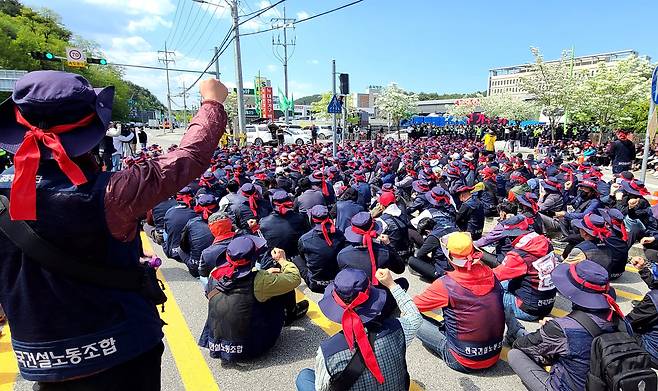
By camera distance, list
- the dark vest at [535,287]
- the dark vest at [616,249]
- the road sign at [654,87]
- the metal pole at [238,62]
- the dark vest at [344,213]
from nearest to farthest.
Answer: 1. the dark vest at [535,287]
2. the dark vest at [616,249]
3. the dark vest at [344,213]
4. the road sign at [654,87]
5. the metal pole at [238,62]

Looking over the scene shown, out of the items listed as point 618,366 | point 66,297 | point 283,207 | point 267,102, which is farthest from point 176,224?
point 267,102

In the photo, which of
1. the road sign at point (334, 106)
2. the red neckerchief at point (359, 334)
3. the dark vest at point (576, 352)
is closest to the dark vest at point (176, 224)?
the red neckerchief at point (359, 334)

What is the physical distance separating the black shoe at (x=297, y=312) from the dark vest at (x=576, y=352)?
2.64m

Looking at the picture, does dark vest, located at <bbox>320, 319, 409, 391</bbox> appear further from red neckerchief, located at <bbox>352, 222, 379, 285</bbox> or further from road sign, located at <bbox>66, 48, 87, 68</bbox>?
road sign, located at <bbox>66, 48, 87, 68</bbox>

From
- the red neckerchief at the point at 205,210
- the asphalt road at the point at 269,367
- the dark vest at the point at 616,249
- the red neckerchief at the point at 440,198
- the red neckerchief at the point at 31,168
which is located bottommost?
the asphalt road at the point at 269,367

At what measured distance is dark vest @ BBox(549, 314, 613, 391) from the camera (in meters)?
2.69

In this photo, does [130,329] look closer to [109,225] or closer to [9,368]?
[109,225]

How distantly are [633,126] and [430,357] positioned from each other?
89.3 ft

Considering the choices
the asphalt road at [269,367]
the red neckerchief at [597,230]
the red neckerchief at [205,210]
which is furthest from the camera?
the red neckerchief at [205,210]

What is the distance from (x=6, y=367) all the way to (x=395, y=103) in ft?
157

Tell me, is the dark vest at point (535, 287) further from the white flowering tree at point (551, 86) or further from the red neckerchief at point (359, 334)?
the white flowering tree at point (551, 86)

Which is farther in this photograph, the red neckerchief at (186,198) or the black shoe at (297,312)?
the red neckerchief at (186,198)

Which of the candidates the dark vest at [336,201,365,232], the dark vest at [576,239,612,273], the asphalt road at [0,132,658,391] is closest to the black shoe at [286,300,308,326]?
the asphalt road at [0,132,658,391]

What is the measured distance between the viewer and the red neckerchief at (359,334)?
7.79ft
